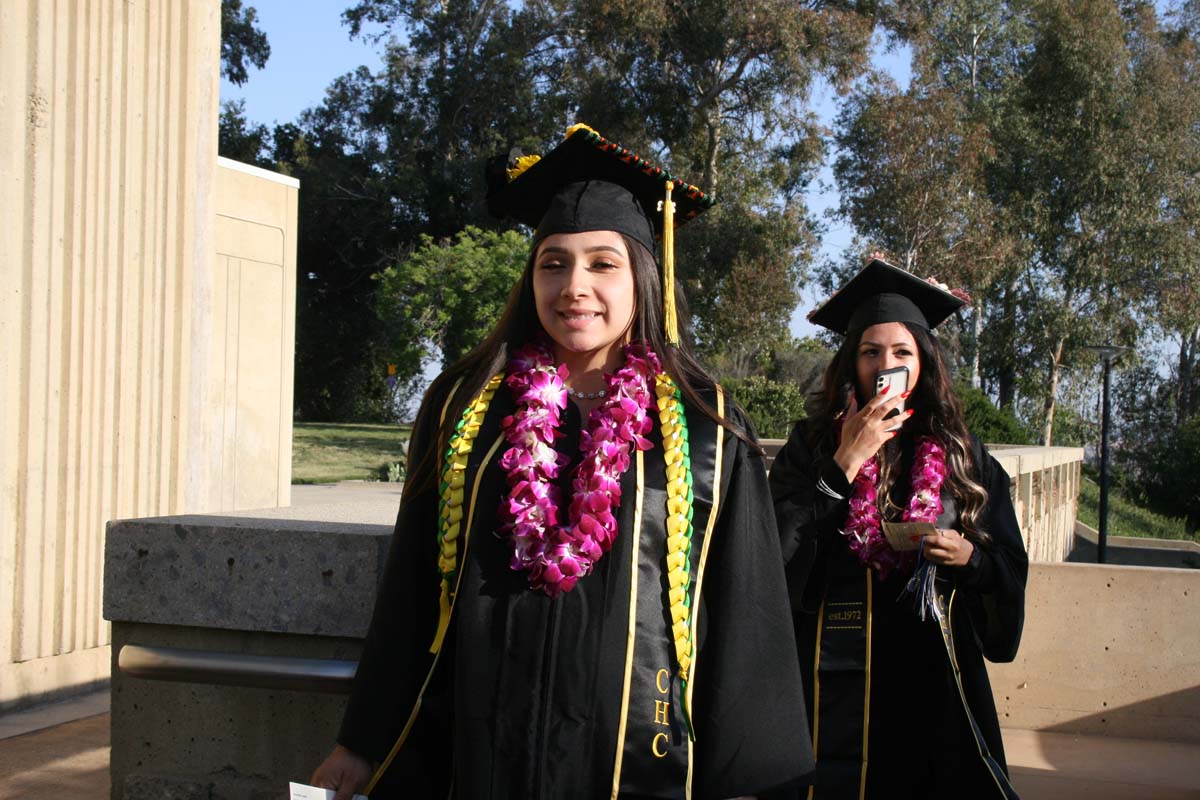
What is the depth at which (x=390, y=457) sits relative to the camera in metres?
20.0

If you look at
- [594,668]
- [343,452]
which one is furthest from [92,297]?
[343,452]

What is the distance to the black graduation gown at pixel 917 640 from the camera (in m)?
3.03

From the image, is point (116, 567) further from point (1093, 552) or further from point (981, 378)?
point (981, 378)

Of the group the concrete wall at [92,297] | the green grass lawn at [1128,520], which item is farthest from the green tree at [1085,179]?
the concrete wall at [92,297]

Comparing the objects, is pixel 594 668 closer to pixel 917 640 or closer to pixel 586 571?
pixel 586 571

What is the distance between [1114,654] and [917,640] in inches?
97.4

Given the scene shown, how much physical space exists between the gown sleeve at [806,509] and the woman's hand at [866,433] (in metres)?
0.04

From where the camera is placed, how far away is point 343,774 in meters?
2.18

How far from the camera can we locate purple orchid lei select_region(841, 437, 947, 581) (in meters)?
3.18

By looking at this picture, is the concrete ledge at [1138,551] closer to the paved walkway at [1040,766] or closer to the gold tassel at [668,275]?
the paved walkway at [1040,766]

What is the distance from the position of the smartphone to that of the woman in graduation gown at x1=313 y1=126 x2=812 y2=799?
106 cm

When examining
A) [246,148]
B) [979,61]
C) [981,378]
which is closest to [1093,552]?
[981,378]

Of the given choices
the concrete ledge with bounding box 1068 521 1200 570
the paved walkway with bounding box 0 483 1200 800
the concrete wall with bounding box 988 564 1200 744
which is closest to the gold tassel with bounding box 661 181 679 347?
the paved walkway with bounding box 0 483 1200 800

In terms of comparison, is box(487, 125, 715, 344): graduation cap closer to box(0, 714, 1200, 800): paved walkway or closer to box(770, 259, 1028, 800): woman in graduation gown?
box(770, 259, 1028, 800): woman in graduation gown
